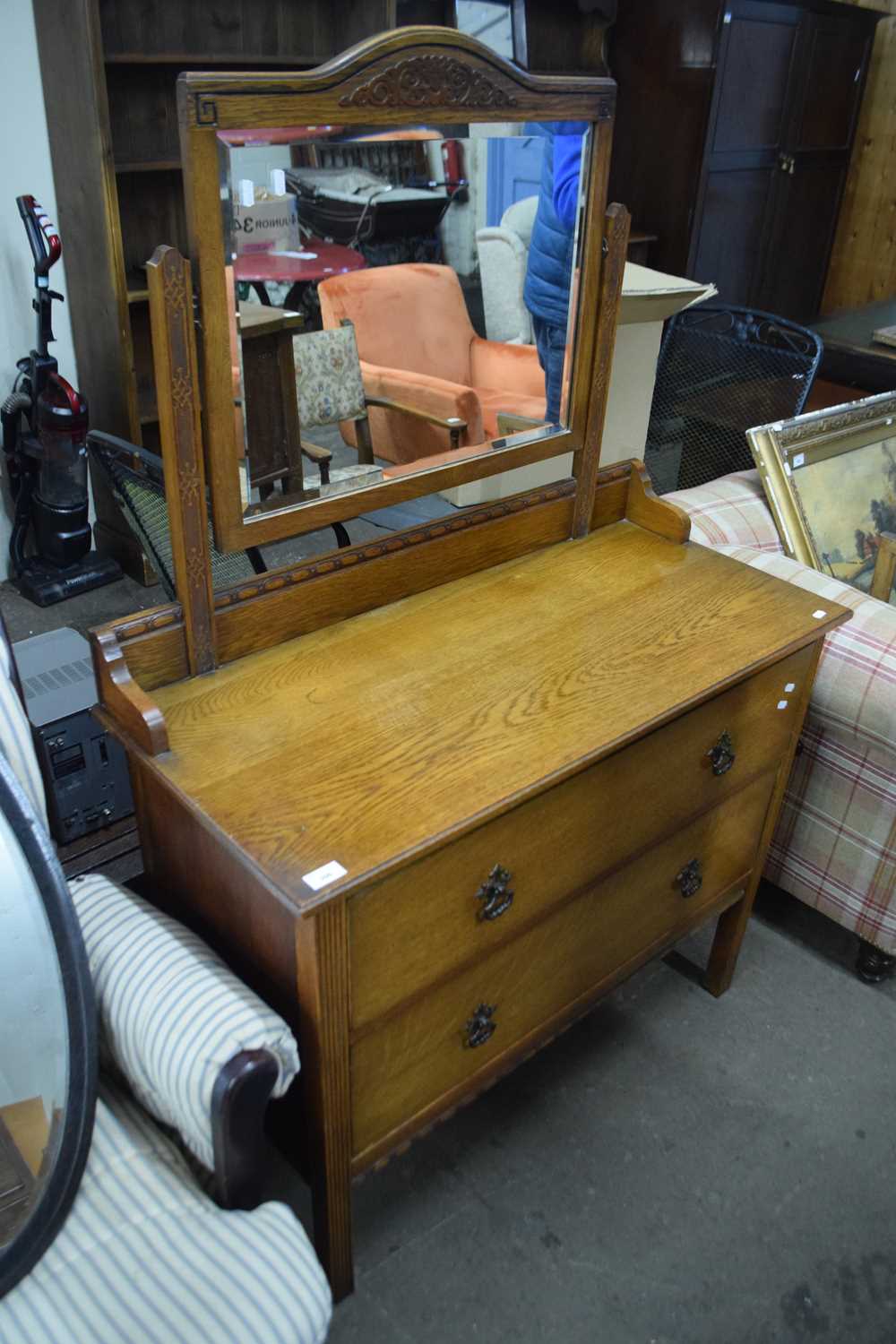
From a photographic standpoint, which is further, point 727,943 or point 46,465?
point 46,465

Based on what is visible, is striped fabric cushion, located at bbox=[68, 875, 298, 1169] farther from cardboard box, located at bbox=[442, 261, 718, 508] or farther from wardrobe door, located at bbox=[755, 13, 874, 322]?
wardrobe door, located at bbox=[755, 13, 874, 322]

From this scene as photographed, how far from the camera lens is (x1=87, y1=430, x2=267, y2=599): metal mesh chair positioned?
1.89 m

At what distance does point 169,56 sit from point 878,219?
12.4 ft

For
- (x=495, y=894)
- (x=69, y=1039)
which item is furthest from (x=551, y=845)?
(x=69, y=1039)

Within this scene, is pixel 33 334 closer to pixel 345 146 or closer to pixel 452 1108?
pixel 345 146

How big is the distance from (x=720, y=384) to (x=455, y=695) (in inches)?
73.6

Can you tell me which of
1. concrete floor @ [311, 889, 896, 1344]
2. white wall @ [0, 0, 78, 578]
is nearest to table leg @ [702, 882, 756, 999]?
concrete floor @ [311, 889, 896, 1344]

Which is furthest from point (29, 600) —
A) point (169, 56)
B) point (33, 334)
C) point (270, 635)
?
point (270, 635)

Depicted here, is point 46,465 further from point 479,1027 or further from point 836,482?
point 479,1027

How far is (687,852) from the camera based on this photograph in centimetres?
169

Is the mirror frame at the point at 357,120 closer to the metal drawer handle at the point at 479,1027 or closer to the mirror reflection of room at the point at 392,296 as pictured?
the mirror reflection of room at the point at 392,296

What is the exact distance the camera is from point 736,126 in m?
4.40

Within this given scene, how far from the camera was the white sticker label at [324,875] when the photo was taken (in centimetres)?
107

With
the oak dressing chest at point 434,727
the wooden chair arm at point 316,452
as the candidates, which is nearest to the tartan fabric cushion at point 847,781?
the oak dressing chest at point 434,727
